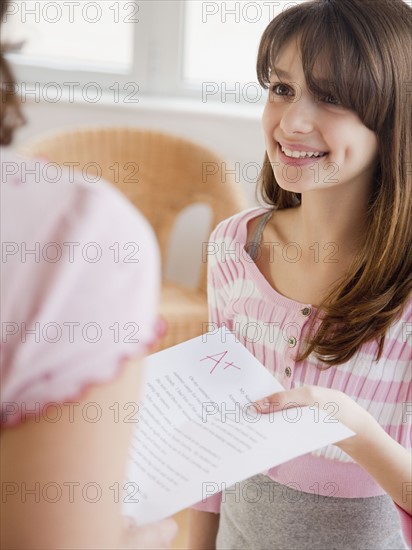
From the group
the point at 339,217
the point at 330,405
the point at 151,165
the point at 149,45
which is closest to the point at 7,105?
the point at 330,405

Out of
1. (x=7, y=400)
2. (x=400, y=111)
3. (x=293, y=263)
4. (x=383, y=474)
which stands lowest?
(x=383, y=474)

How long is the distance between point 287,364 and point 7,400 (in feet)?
2.27

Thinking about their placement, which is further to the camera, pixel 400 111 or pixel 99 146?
pixel 99 146

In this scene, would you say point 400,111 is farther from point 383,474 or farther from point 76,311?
point 76,311

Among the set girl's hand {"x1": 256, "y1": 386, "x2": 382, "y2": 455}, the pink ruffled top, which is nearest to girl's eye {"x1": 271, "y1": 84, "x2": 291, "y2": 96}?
girl's hand {"x1": 256, "y1": 386, "x2": 382, "y2": 455}

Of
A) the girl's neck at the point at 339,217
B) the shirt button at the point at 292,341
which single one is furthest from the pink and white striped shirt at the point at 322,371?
the girl's neck at the point at 339,217

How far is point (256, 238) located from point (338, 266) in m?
0.16

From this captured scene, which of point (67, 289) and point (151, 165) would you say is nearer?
point (67, 289)

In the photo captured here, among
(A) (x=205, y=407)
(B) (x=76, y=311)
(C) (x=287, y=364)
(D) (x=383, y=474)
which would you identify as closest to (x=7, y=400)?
(B) (x=76, y=311)

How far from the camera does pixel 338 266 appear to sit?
113 cm

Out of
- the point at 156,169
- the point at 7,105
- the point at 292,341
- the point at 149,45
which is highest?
the point at 7,105

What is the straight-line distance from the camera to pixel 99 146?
8.09 feet

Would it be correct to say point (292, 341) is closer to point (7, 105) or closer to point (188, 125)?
point (7, 105)

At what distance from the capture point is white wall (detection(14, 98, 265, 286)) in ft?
8.61
